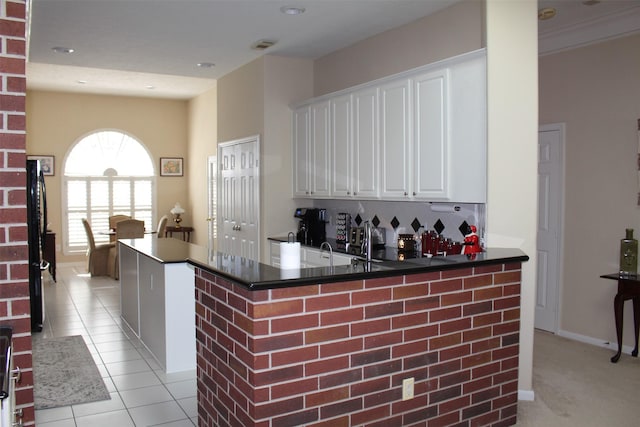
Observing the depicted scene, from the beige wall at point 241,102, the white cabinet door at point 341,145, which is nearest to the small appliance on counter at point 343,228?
the white cabinet door at point 341,145

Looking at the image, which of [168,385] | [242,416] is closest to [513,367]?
[242,416]

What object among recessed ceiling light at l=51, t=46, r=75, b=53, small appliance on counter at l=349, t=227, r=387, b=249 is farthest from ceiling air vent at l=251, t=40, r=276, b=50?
small appliance on counter at l=349, t=227, r=387, b=249

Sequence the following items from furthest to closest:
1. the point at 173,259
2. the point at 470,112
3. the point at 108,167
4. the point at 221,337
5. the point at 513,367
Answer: the point at 108,167
the point at 173,259
the point at 470,112
the point at 513,367
the point at 221,337

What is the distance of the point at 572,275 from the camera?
5.20 metres

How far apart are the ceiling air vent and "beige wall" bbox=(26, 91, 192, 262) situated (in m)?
5.48

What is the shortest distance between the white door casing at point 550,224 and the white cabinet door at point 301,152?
7.77ft

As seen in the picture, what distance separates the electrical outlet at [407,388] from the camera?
2.70m

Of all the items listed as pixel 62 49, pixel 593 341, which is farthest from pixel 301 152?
pixel 593 341

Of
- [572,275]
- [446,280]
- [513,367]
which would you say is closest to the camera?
[446,280]

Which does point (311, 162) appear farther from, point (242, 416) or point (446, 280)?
point (242, 416)

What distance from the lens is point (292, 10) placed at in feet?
14.2

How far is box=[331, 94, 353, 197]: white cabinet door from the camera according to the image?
16.6 ft

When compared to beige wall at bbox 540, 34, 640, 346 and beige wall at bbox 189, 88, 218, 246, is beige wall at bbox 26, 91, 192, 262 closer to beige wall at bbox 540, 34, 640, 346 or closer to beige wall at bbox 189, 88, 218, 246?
beige wall at bbox 189, 88, 218, 246

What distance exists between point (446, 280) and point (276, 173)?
3.38 m
